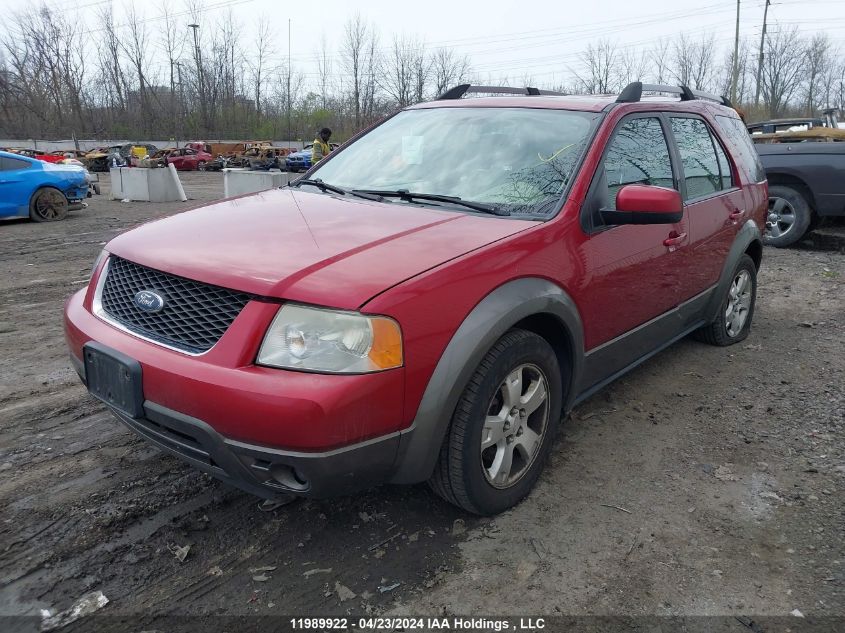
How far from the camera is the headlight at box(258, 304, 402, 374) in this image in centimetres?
220

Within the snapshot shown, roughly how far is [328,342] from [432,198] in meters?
1.21

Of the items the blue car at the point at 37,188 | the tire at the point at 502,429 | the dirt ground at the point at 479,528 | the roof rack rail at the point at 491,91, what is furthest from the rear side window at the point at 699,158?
the blue car at the point at 37,188

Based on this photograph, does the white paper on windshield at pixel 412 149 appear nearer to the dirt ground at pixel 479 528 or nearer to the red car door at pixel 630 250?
the red car door at pixel 630 250

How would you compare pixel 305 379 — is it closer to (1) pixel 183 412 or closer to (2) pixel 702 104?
(1) pixel 183 412

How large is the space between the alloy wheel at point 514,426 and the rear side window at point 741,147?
9.44 ft

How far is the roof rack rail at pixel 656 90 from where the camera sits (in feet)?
12.1

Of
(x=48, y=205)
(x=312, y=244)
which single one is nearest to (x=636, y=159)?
(x=312, y=244)

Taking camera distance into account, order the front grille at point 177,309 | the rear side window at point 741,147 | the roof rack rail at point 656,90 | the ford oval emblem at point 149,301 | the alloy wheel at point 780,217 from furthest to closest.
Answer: the alloy wheel at point 780,217
the rear side window at point 741,147
the roof rack rail at point 656,90
the ford oval emblem at point 149,301
the front grille at point 177,309

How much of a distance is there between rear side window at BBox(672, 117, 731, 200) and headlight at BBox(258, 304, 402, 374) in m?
2.61

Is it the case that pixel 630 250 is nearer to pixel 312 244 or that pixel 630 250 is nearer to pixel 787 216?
pixel 312 244

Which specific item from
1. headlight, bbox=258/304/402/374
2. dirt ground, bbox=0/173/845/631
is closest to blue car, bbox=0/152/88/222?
dirt ground, bbox=0/173/845/631

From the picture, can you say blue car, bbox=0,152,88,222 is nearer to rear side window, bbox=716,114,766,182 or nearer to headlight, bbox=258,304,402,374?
rear side window, bbox=716,114,766,182

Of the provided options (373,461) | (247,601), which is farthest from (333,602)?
(373,461)

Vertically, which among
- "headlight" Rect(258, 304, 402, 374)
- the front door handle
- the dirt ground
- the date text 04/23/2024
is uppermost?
the front door handle
